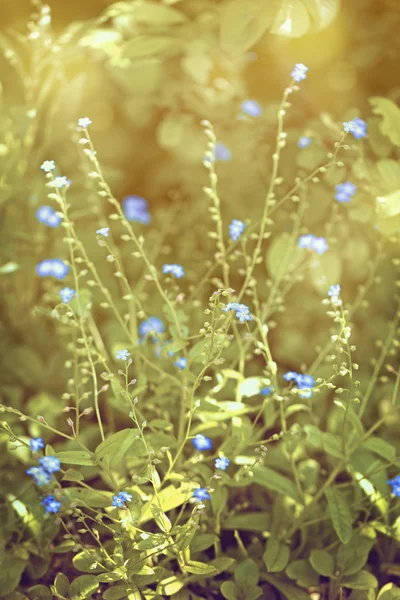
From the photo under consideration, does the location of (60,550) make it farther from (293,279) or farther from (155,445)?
(293,279)

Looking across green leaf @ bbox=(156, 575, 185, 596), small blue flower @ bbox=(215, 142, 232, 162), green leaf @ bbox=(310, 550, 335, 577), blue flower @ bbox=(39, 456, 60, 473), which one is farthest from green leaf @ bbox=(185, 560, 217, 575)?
small blue flower @ bbox=(215, 142, 232, 162)

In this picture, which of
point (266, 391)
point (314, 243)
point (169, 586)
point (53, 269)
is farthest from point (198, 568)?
point (53, 269)

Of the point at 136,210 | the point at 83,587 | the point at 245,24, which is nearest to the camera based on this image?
the point at 83,587

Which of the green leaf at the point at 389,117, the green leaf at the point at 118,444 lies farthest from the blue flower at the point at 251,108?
the green leaf at the point at 118,444

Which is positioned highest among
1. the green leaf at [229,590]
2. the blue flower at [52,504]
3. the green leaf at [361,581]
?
the blue flower at [52,504]

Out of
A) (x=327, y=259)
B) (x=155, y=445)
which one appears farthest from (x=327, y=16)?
(x=155, y=445)

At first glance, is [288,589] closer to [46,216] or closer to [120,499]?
[120,499]

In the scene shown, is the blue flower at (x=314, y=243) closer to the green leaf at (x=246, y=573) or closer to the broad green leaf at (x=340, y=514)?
the broad green leaf at (x=340, y=514)

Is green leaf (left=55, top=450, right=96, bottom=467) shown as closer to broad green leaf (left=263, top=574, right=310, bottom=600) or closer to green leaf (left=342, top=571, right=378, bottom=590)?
broad green leaf (left=263, top=574, right=310, bottom=600)
